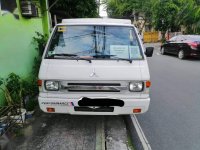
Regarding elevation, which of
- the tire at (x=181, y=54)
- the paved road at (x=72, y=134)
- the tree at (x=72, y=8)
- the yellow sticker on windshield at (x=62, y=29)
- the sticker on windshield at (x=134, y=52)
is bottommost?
the tire at (x=181, y=54)

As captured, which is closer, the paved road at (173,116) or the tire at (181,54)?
the paved road at (173,116)

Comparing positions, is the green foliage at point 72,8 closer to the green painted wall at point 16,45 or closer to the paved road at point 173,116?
the green painted wall at point 16,45

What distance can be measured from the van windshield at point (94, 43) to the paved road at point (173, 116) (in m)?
1.44

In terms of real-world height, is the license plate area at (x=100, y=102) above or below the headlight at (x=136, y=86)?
below

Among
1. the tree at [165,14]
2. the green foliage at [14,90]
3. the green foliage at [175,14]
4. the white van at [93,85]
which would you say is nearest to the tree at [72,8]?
the green foliage at [14,90]

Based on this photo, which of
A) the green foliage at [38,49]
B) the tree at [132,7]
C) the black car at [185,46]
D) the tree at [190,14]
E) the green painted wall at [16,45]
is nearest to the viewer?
the green painted wall at [16,45]

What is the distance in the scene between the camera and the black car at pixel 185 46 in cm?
1360

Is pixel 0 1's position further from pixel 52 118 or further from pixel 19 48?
pixel 52 118

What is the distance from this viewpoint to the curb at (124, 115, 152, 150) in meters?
3.81

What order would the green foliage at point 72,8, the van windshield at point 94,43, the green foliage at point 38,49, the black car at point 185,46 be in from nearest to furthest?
the van windshield at point 94,43
the green foliage at point 38,49
the green foliage at point 72,8
the black car at point 185,46

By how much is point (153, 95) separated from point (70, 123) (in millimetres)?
2947

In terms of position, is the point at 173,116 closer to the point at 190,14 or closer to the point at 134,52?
the point at 134,52

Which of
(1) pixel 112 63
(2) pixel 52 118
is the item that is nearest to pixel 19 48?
(2) pixel 52 118

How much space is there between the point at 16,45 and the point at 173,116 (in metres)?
3.97
